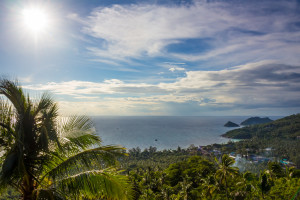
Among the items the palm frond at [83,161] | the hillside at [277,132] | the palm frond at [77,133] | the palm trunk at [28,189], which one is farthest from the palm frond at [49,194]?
the hillside at [277,132]

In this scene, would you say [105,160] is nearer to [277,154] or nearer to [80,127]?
[80,127]

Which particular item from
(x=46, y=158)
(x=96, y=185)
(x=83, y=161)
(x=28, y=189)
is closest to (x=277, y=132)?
(x=96, y=185)

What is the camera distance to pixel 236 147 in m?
128

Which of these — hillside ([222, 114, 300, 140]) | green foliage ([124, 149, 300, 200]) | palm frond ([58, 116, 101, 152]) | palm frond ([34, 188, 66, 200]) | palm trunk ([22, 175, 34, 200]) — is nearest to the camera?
palm frond ([34, 188, 66, 200])

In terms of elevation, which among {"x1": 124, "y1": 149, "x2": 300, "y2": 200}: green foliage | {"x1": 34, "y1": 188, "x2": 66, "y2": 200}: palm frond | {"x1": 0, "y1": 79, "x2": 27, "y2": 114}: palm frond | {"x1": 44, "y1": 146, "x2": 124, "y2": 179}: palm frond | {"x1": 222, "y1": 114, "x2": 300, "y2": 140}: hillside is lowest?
{"x1": 222, "y1": 114, "x2": 300, "y2": 140}: hillside

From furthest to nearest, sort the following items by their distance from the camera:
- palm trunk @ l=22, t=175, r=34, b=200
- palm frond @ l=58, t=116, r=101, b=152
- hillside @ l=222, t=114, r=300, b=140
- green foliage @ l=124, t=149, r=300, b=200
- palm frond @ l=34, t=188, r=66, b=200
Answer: hillside @ l=222, t=114, r=300, b=140 → green foliage @ l=124, t=149, r=300, b=200 → palm frond @ l=58, t=116, r=101, b=152 → palm trunk @ l=22, t=175, r=34, b=200 → palm frond @ l=34, t=188, r=66, b=200

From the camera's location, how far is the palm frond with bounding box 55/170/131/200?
4.42 metres

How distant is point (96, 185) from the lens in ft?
14.8

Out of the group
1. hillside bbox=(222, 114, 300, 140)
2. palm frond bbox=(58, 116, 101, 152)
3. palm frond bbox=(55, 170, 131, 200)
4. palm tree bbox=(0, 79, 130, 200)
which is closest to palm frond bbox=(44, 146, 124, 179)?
palm tree bbox=(0, 79, 130, 200)

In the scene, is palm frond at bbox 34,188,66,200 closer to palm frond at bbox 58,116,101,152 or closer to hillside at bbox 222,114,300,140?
palm frond at bbox 58,116,101,152

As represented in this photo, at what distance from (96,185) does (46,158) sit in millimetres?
1349

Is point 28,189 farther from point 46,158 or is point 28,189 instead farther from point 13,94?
point 13,94

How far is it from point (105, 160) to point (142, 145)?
146 meters

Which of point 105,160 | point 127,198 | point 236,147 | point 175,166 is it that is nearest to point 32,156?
point 105,160
